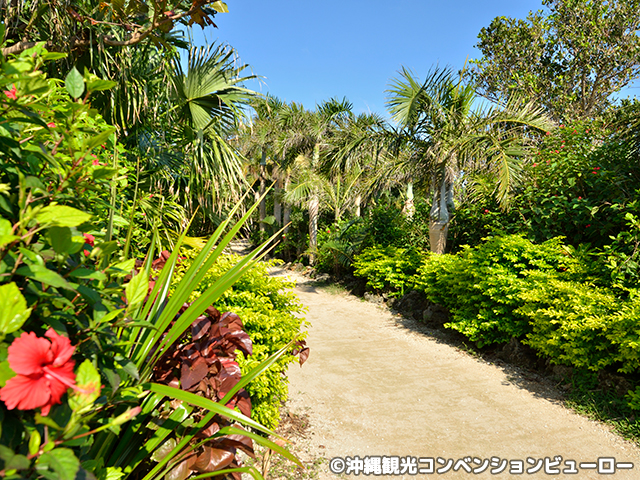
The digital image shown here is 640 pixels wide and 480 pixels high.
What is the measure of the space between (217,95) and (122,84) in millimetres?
1437

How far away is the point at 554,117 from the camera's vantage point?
1235 cm

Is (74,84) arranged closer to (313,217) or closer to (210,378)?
(210,378)

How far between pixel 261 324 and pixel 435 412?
1956 mm

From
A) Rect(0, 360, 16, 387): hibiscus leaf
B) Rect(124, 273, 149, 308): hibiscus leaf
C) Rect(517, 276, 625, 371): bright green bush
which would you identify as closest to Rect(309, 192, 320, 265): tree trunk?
Rect(517, 276, 625, 371): bright green bush

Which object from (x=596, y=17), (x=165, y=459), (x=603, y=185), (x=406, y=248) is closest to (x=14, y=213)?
(x=165, y=459)

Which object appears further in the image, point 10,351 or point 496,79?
point 496,79

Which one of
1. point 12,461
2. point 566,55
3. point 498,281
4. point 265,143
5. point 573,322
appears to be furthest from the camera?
point 265,143

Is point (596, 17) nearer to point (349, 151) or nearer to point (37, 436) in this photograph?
point (349, 151)

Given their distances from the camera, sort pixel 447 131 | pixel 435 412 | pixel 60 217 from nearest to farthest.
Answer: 1. pixel 60 217
2. pixel 435 412
3. pixel 447 131

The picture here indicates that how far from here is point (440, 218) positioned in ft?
22.5

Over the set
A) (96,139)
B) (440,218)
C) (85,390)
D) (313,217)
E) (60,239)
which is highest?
(313,217)

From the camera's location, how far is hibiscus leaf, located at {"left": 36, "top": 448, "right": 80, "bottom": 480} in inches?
22.7

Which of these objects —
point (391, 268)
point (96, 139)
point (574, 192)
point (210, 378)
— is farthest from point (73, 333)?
point (391, 268)

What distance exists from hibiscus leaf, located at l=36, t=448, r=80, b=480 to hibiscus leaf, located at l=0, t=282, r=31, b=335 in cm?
21
